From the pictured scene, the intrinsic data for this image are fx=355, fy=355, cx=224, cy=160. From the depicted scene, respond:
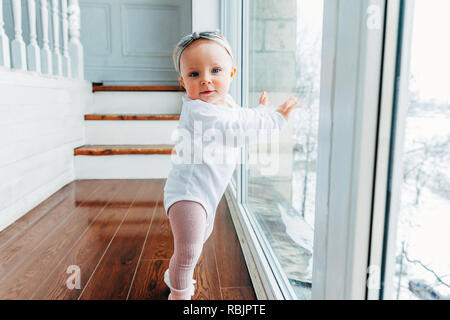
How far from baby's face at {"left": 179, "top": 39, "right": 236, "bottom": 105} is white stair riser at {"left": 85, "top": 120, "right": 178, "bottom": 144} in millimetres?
1726

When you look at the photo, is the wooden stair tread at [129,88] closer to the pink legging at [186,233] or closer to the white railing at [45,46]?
the white railing at [45,46]

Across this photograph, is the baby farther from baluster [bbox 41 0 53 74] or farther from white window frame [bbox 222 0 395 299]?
baluster [bbox 41 0 53 74]

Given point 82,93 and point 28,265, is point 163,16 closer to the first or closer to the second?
point 82,93

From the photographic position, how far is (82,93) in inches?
95.4

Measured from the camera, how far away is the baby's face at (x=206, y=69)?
708 millimetres

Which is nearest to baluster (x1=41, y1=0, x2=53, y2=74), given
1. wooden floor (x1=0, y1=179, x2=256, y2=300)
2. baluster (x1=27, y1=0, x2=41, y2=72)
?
baluster (x1=27, y1=0, x2=41, y2=72)

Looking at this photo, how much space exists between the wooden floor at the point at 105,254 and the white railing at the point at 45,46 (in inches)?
28.2

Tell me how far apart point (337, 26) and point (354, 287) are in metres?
0.33

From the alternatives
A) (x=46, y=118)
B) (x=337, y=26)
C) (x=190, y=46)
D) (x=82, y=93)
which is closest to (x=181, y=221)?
(x=190, y=46)

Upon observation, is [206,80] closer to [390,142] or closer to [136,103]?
[390,142]

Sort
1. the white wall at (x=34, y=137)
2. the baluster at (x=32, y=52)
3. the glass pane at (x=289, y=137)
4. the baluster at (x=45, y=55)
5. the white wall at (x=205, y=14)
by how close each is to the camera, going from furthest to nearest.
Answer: the white wall at (x=205, y=14) → the baluster at (x=45, y=55) → the baluster at (x=32, y=52) → the white wall at (x=34, y=137) → the glass pane at (x=289, y=137)

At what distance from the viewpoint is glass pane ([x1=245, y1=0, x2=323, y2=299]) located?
2.24 ft

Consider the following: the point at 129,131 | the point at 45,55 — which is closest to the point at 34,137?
the point at 45,55

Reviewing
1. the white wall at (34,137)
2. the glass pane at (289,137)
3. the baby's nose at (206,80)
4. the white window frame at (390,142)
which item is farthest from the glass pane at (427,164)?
the white wall at (34,137)
